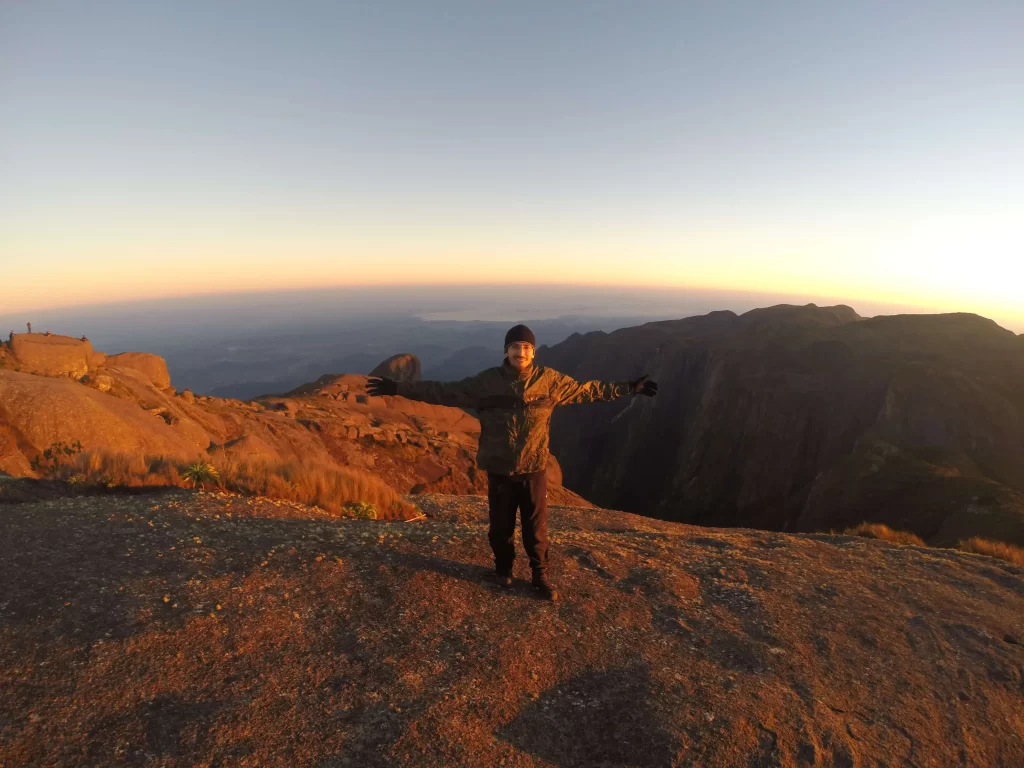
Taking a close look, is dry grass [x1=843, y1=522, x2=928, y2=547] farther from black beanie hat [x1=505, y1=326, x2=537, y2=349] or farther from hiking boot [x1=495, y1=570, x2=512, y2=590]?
black beanie hat [x1=505, y1=326, x2=537, y2=349]

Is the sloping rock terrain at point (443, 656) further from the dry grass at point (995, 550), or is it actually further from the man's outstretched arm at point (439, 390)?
the dry grass at point (995, 550)

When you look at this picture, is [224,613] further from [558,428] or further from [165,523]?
[558,428]

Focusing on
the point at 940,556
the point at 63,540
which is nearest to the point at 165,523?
the point at 63,540

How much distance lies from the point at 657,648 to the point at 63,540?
658cm

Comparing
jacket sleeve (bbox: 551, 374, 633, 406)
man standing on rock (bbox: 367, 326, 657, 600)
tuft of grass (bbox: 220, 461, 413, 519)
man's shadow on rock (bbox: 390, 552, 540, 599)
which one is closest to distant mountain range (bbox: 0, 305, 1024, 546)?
tuft of grass (bbox: 220, 461, 413, 519)

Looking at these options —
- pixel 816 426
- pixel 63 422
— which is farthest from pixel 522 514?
pixel 816 426

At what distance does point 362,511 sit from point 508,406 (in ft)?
14.5

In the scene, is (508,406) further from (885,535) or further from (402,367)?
(402,367)

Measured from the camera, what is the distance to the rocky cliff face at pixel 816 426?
28.8m

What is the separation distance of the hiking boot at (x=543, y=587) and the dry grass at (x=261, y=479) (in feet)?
12.9

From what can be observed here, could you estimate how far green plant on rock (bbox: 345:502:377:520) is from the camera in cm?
803

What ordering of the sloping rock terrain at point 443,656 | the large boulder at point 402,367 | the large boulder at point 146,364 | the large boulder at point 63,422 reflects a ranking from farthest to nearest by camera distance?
the large boulder at point 402,367 < the large boulder at point 146,364 < the large boulder at point 63,422 < the sloping rock terrain at point 443,656

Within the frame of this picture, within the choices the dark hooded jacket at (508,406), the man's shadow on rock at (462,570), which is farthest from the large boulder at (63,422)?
the dark hooded jacket at (508,406)

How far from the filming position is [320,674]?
145 inches
